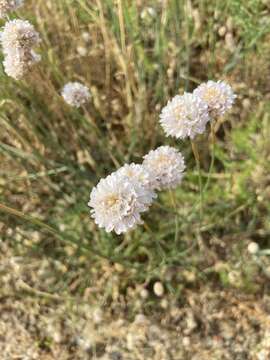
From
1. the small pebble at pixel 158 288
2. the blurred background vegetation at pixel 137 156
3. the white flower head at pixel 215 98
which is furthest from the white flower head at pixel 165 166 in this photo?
the small pebble at pixel 158 288

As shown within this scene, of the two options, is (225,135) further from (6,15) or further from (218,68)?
(6,15)

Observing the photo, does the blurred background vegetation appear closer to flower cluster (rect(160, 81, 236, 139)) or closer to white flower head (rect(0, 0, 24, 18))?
white flower head (rect(0, 0, 24, 18))

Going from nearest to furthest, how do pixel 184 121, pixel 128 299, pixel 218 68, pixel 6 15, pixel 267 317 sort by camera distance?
pixel 184 121 → pixel 6 15 → pixel 267 317 → pixel 128 299 → pixel 218 68

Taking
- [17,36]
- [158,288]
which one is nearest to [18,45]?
[17,36]

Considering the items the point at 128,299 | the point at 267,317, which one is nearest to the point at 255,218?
the point at 267,317

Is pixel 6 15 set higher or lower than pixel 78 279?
higher

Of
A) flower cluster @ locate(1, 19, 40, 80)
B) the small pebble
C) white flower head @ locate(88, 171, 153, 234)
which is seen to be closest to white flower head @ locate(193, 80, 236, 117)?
white flower head @ locate(88, 171, 153, 234)

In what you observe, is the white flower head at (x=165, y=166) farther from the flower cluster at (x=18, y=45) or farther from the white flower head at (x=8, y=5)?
the white flower head at (x=8, y=5)

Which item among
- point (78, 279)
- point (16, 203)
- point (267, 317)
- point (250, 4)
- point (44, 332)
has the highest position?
point (250, 4)
